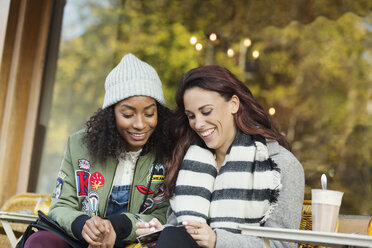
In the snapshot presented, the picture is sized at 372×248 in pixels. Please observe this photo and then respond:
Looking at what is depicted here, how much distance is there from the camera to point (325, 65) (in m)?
5.84

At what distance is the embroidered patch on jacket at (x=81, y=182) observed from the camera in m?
2.48

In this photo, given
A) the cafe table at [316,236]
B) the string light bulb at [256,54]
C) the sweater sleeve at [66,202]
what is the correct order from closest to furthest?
the cafe table at [316,236] < the sweater sleeve at [66,202] < the string light bulb at [256,54]

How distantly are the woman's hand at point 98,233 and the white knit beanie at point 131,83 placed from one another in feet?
2.18

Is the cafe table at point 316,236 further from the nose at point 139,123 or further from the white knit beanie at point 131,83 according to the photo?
the white knit beanie at point 131,83


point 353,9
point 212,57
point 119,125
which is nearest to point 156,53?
point 212,57

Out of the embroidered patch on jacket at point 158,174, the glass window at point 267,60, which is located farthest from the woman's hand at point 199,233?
the glass window at point 267,60

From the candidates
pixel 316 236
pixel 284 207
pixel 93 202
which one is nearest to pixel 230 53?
pixel 93 202

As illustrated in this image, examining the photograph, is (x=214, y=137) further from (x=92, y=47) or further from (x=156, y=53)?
(x=156, y=53)

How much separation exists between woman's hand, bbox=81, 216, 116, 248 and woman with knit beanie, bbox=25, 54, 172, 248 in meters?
0.20

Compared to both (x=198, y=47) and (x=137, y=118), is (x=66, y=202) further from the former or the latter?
(x=198, y=47)

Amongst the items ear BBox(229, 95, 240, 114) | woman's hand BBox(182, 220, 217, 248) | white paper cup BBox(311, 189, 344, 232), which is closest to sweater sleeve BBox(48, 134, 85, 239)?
woman's hand BBox(182, 220, 217, 248)

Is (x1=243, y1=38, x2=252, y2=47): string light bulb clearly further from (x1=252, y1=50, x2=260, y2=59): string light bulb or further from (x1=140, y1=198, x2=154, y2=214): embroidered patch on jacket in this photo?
(x1=140, y1=198, x2=154, y2=214): embroidered patch on jacket

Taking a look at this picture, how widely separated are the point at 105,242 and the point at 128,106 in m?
0.69

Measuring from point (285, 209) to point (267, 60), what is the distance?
4268 mm
